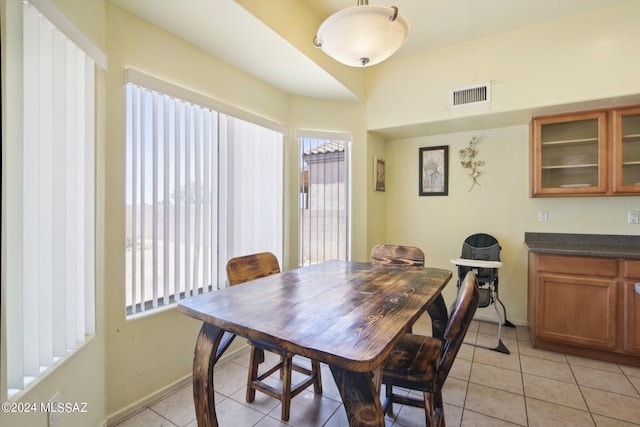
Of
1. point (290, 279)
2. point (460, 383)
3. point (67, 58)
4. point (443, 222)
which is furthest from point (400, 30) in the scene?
point (443, 222)

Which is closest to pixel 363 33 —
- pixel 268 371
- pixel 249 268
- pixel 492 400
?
pixel 249 268

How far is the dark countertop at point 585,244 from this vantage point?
2.40m

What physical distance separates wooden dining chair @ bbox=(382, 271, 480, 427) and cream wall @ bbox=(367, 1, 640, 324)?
2288mm

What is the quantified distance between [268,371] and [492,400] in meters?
1.45

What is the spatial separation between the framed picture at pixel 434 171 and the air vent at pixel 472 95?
669 mm

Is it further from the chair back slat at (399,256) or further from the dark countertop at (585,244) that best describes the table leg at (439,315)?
the dark countertop at (585,244)

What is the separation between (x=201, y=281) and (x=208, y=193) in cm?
69

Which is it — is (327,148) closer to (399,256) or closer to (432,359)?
(399,256)

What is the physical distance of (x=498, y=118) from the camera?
9.76ft

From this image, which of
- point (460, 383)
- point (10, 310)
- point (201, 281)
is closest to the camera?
point (10, 310)

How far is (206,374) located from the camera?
1309 mm

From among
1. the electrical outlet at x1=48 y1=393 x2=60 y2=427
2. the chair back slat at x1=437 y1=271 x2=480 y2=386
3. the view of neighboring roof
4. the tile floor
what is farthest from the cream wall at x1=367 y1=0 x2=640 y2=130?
the electrical outlet at x1=48 y1=393 x2=60 y2=427

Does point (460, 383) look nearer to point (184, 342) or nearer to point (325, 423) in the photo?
point (325, 423)

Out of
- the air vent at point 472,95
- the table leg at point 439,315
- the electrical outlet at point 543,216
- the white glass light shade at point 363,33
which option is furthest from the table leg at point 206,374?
the electrical outlet at point 543,216
